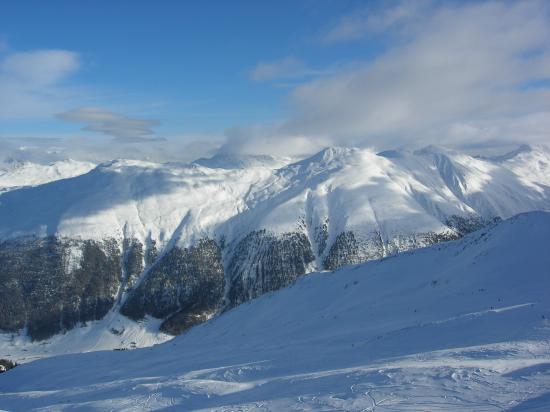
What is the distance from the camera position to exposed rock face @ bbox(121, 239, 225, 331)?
→ 14512cm

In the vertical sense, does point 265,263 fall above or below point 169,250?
below

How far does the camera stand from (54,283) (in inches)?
5915

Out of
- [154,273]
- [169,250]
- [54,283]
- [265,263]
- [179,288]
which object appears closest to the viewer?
[54,283]

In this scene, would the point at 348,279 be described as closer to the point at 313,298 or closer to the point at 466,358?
the point at 313,298

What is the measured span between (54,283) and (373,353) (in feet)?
472

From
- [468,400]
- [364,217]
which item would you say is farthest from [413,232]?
[468,400]

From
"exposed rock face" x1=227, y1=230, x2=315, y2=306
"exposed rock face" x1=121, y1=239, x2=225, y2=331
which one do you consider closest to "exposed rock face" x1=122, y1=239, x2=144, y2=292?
"exposed rock face" x1=121, y1=239, x2=225, y2=331

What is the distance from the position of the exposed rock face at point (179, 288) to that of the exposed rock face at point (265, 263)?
612cm

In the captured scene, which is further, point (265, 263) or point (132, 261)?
point (132, 261)

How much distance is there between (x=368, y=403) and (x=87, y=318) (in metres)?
139

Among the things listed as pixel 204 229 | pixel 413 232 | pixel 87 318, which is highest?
pixel 204 229

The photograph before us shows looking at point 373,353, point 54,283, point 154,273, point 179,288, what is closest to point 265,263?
point 179,288

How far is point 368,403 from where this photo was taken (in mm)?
19016

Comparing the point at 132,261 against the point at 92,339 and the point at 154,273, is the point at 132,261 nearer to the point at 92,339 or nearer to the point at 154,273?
the point at 154,273
